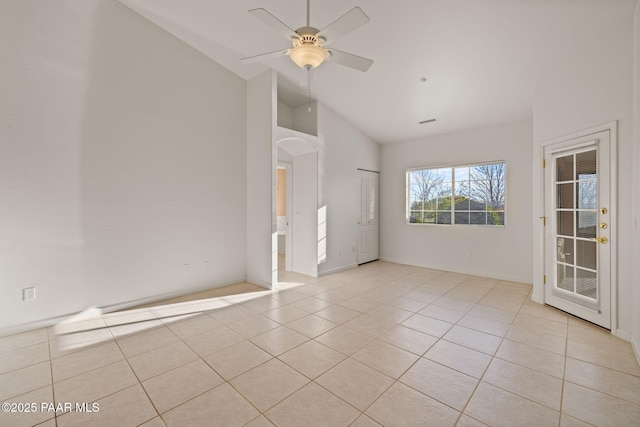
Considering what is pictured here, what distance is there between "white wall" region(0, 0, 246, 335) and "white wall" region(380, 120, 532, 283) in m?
3.81

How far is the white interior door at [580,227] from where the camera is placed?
296cm

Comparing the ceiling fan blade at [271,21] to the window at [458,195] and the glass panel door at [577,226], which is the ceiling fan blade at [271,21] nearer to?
the glass panel door at [577,226]

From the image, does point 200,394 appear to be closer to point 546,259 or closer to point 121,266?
point 121,266

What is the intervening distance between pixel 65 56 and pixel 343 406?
4.56 metres

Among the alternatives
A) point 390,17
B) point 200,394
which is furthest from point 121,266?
point 390,17

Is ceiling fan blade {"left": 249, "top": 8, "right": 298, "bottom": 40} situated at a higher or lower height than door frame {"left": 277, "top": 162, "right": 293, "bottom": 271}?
higher

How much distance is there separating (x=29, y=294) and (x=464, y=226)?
6546mm

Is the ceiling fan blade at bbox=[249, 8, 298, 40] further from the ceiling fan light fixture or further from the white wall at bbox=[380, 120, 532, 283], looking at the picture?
the white wall at bbox=[380, 120, 532, 283]

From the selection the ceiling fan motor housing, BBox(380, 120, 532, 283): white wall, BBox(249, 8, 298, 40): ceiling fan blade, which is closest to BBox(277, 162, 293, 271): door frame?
BBox(380, 120, 532, 283): white wall

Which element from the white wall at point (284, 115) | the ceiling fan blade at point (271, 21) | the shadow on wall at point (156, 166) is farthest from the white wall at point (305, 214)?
the ceiling fan blade at point (271, 21)

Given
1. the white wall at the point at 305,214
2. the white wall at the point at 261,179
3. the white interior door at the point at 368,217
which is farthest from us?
the white interior door at the point at 368,217

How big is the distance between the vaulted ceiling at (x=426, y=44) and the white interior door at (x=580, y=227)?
44.3 inches

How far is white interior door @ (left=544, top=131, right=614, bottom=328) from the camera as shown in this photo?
296 cm

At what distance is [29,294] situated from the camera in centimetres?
300
